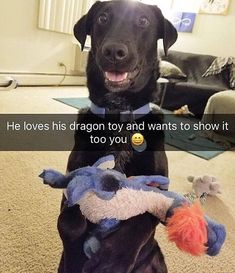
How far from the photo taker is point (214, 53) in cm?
379

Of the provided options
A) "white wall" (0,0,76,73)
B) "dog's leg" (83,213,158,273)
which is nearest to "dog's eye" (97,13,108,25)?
"dog's leg" (83,213,158,273)

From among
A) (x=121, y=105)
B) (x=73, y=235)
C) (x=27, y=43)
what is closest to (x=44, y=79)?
(x=27, y=43)

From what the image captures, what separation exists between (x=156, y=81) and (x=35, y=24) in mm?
2985

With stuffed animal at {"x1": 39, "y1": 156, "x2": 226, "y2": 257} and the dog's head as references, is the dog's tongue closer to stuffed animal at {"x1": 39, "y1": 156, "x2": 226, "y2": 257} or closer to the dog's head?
the dog's head

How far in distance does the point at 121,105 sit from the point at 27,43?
3.01 m

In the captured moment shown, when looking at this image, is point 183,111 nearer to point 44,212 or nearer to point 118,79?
point 44,212

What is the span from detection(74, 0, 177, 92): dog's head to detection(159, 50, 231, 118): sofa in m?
2.27

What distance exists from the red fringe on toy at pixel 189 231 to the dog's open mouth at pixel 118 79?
40 centimetres

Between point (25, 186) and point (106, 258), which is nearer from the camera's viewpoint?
point (106, 258)

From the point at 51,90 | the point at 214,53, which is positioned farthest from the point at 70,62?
the point at 214,53

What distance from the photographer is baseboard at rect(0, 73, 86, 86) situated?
3.51 metres

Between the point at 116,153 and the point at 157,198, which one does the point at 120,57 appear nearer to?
the point at 116,153

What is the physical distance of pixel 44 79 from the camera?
12.3ft

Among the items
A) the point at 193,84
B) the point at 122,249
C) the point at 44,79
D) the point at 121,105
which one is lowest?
the point at 44,79
